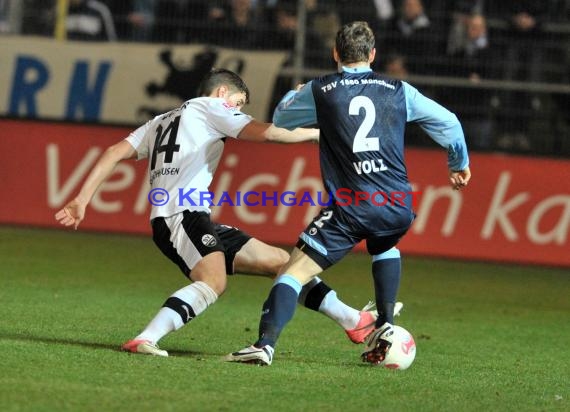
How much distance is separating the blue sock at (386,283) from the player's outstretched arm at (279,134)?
0.84 meters

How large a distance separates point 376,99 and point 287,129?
1.82 ft

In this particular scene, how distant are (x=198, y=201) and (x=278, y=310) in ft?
3.20

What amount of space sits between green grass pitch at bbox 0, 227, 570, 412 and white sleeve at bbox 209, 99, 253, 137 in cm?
134

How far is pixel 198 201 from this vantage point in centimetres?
770

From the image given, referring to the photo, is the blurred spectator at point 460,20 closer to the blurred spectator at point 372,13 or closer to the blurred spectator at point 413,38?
the blurred spectator at point 413,38

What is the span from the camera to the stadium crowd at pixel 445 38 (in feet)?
50.3

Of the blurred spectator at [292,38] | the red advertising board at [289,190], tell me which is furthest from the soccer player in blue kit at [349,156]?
the blurred spectator at [292,38]

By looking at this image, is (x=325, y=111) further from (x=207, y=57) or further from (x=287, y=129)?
(x=207, y=57)

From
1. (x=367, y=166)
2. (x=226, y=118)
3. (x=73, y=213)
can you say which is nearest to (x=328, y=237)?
(x=367, y=166)

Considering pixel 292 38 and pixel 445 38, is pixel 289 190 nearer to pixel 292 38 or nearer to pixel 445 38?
pixel 292 38

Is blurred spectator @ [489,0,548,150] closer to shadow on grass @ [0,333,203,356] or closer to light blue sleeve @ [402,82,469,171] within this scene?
light blue sleeve @ [402,82,469,171]

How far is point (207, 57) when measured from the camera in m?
15.7

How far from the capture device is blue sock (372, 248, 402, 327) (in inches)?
298

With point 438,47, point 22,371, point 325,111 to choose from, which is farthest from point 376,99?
point 438,47
